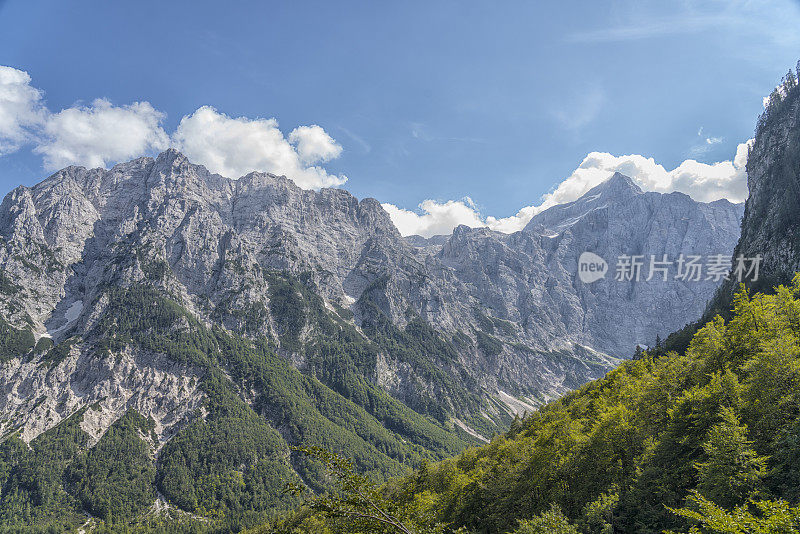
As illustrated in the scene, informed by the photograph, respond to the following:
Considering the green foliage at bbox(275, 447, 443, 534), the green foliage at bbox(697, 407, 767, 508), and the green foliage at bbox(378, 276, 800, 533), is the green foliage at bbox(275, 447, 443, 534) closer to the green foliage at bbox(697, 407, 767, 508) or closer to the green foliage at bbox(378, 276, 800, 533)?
the green foliage at bbox(378, 276, 800, 533)

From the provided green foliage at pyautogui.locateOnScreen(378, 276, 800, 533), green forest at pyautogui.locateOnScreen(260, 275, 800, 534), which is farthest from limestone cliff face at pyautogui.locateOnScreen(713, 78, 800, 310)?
green forest at pyautogui.locateOnScreen(260, 275, 800, 534)

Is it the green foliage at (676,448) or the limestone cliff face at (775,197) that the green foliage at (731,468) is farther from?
the limestone cliff face at (775,197)

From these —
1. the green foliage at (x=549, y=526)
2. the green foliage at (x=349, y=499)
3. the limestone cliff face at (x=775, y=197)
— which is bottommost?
the green foliage at (x=549, y=526)

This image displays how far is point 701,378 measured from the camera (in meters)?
44.2

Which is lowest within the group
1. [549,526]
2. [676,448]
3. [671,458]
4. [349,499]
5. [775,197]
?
[549,526]

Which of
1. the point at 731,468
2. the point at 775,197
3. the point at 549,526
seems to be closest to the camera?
the point at 731,468

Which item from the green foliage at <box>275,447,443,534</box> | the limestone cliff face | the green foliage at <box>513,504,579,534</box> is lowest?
the green foliage at <box>513,504,579,534</box>

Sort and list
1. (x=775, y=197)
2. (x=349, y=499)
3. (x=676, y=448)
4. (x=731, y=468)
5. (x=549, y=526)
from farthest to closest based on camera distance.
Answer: (x=775, y=197) < (x=676, y=448) < (x=549, y=526) < (x=731, y=468) < (x=349, y=499)

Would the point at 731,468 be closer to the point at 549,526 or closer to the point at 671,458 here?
the point at 671,458

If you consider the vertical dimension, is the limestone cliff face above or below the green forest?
above

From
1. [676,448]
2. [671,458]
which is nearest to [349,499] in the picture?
[671,458]

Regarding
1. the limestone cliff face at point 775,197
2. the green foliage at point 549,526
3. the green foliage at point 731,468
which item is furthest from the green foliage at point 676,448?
the limestone cliff face at point 775,197

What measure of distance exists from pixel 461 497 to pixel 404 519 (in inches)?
1578

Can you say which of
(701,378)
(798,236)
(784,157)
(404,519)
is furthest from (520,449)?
(784,157)
